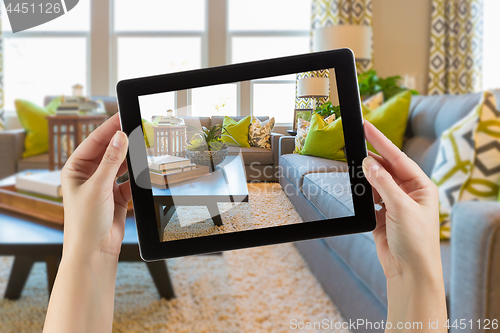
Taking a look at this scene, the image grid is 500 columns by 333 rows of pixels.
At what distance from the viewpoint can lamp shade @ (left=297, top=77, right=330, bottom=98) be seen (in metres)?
0.28

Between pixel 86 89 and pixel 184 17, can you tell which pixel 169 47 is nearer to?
pixel 184 17

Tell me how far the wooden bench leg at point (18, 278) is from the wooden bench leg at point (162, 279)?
1.27 ft

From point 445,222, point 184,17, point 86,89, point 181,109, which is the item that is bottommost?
point 445,222

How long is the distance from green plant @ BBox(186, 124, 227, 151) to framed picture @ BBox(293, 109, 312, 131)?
0.20ft

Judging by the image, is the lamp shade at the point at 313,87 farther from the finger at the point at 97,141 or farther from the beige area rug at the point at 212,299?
the beige area rug at the point at 212,299

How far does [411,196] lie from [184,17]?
8.74 ft

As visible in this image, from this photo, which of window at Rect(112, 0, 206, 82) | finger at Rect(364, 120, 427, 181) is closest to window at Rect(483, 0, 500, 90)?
window at Rect(112, 0, 206, 82)

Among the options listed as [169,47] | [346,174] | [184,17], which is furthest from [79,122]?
[346,174]

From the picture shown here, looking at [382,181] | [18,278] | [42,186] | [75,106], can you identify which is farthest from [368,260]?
[75,106]

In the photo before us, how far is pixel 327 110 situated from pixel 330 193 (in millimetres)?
70

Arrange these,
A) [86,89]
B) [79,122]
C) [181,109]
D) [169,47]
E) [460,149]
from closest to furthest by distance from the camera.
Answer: [181,109]
[460,149]
[79,122]
[169,47]
[86,89]

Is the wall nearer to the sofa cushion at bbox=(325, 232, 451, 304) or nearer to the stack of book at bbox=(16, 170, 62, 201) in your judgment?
the sofa cushion at bbox=(325, 232, 451, 304)

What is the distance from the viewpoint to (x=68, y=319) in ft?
1.03

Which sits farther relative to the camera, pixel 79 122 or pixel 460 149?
pixel 79 122
